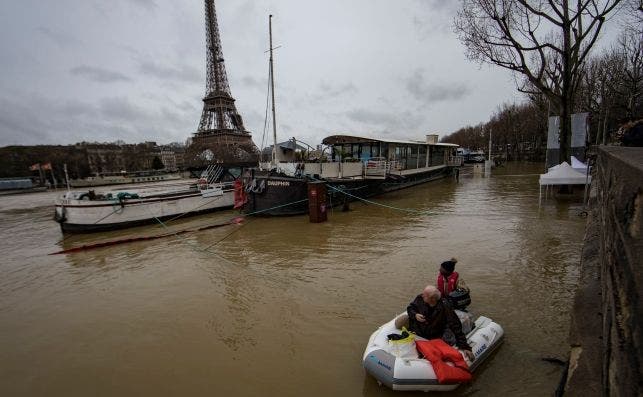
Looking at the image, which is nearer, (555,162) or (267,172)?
(267,172)

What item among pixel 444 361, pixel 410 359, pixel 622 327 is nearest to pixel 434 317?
pixel 444 361

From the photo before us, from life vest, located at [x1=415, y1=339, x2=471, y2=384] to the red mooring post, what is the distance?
10563 mm

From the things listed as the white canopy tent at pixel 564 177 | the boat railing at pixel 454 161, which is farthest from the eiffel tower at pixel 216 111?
the white canopy tent at pixel 564 177

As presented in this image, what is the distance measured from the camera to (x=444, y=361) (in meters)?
4.25

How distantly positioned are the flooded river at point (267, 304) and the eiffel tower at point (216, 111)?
62786 millimetres

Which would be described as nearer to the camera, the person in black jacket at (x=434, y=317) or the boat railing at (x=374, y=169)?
the person in black jacket at (x=434, y=317)

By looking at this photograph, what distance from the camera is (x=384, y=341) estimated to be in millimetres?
4645

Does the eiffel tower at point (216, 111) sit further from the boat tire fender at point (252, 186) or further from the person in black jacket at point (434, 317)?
the person in black jacket at point (434, 317)

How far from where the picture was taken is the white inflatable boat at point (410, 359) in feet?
13.5

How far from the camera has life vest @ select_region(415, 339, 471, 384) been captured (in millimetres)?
4070

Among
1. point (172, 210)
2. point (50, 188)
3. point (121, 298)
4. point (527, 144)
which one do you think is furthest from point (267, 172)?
point (527, 144)

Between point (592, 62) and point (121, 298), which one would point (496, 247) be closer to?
point (121, 298)

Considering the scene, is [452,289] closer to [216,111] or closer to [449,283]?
[449,283]

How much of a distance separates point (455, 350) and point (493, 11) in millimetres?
16865
